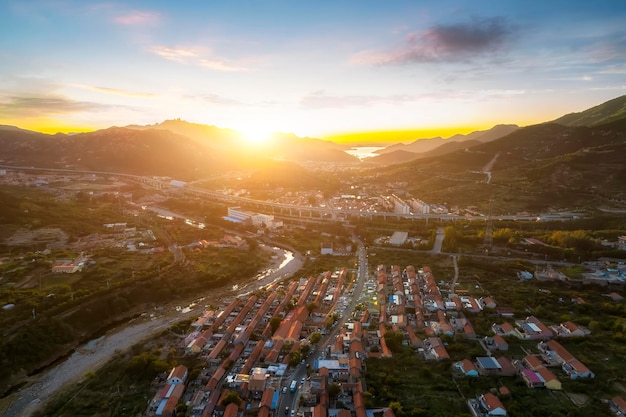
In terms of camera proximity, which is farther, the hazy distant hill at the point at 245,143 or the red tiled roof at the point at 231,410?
the hazy distant hill at the point at 245,143

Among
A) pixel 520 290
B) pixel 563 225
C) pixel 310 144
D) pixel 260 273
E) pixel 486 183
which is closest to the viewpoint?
pixel 520 290

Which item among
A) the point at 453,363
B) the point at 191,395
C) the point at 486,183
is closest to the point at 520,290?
the point at 453,363

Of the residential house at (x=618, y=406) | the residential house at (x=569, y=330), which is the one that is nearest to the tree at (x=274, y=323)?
the residential house at (x=569, y=330)

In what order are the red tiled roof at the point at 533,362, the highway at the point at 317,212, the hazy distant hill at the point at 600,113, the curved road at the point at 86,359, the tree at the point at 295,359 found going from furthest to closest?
the hazy distant hill at the point at 600,113 → the highway at the point at 317,212 → the tree at the point at 295,359 → the red tiled roof at the point at 533,362 → the curved road at the point at 86,359

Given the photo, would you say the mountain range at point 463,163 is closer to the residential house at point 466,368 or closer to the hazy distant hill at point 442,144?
the hazy distant hill at point 442,144

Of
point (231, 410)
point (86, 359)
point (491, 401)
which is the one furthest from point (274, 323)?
point (491, 401)

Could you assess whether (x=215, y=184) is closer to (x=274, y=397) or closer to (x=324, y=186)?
(x=324, y=186)
